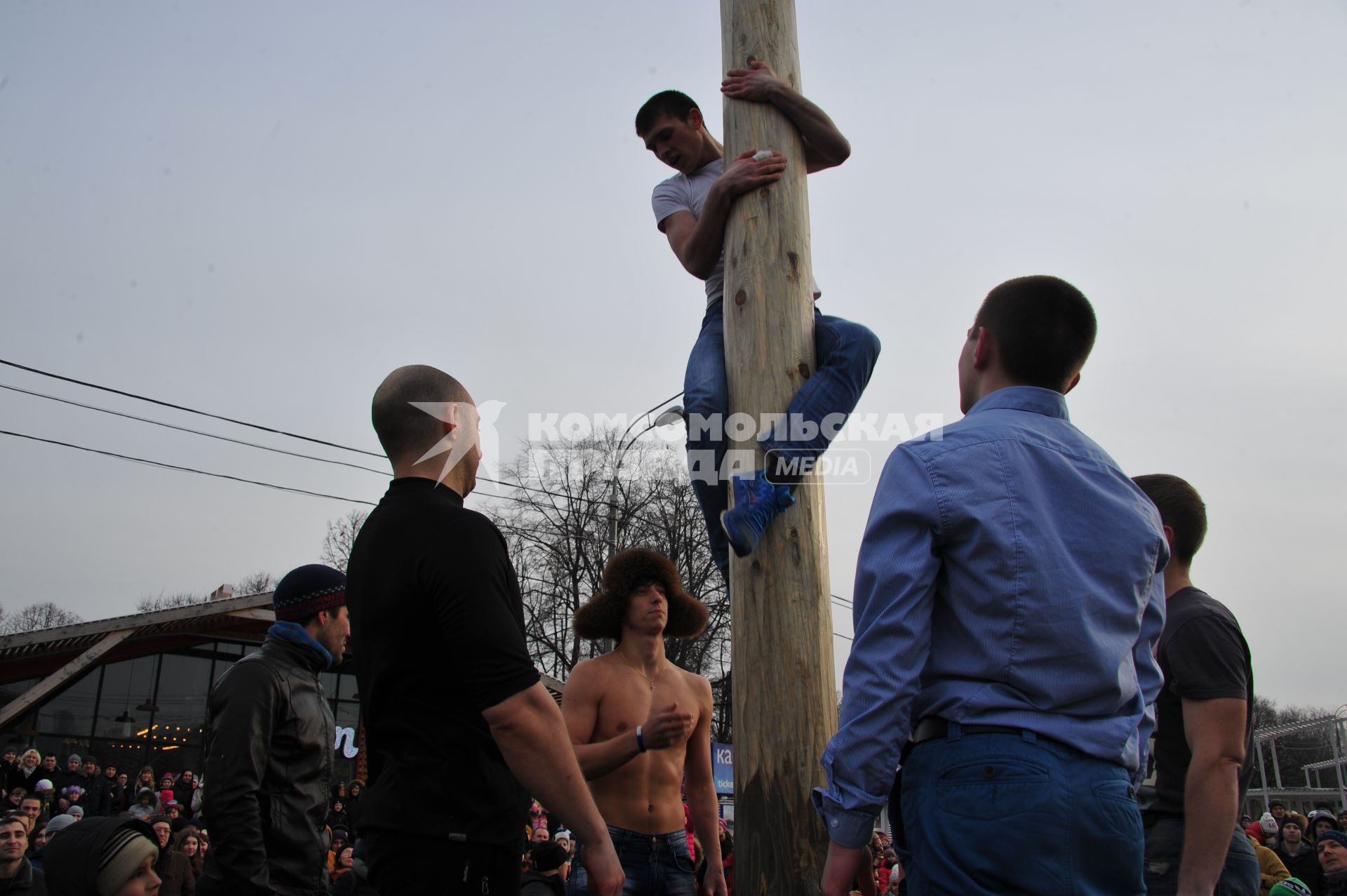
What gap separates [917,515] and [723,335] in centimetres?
175

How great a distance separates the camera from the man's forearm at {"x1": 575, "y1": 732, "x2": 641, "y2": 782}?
384cm

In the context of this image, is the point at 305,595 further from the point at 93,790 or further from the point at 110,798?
the point at 110,798

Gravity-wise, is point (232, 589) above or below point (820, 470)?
above

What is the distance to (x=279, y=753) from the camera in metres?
3.55

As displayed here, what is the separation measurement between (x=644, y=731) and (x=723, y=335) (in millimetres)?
1602

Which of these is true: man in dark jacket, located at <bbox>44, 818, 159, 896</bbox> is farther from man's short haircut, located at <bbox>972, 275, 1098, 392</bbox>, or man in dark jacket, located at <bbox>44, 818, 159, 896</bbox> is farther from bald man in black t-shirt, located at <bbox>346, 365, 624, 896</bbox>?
man's short haircut, located at <bbox>972, 275, 1098, 392</bbox>

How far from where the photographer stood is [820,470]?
10.8ft

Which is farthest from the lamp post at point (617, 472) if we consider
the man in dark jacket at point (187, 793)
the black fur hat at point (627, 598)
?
the man in dark jacket at point (187, 793)

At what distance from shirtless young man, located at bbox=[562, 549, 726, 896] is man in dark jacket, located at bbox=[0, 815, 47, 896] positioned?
3576mm

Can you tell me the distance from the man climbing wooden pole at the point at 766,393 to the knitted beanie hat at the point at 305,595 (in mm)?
1608

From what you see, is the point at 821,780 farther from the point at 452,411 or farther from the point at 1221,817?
the point at 452,411

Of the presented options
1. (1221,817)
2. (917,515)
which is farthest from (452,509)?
(1221,817)

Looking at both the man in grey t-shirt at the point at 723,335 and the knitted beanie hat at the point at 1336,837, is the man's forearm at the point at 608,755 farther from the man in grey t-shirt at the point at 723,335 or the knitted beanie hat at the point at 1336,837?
the knitted beanie hat at the point at 1336,837

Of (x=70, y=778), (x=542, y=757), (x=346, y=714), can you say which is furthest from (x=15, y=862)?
(x=346, y=714)
